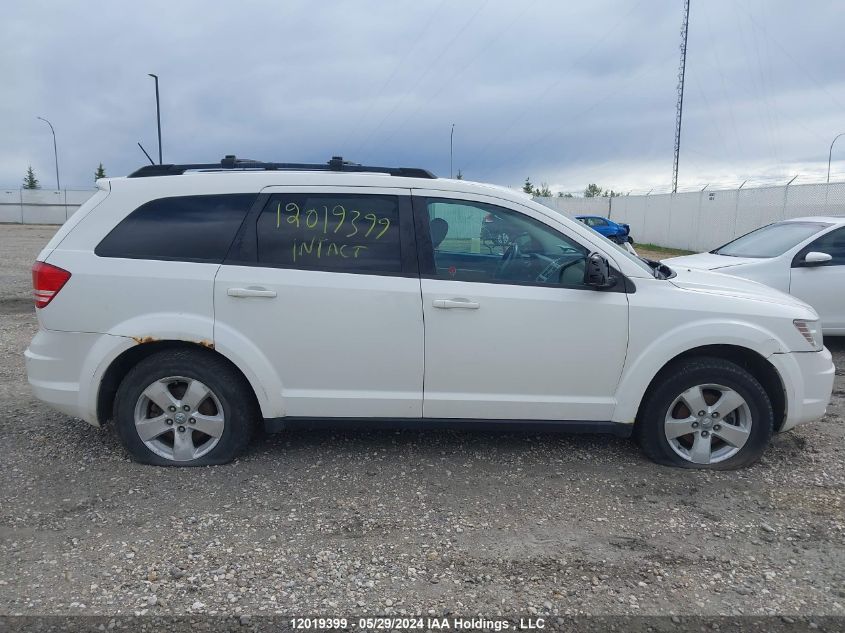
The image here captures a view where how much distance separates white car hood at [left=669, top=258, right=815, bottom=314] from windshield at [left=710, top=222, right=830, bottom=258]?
3442mm

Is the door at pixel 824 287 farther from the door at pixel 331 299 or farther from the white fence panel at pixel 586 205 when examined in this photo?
the white fence panel at pixel 586 205

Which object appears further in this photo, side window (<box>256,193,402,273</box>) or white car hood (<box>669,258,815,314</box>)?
white car hood (<box>669,258,815,314</box>)

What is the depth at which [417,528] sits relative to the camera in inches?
136

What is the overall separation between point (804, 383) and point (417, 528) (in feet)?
8.66

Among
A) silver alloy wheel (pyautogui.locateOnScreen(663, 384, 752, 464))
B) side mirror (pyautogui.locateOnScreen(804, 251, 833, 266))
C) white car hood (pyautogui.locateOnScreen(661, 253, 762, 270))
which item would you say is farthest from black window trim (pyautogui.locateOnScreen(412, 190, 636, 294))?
side mirror (pyautogui.locateOnScreen(804, 251, 833, 266))

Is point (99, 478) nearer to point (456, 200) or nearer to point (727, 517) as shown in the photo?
point (456, 200)

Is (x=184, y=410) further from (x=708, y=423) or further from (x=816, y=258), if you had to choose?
(x=816, y=258)

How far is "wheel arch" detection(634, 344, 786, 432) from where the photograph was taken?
4.07 metres

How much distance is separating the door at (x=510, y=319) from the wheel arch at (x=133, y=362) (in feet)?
4.11

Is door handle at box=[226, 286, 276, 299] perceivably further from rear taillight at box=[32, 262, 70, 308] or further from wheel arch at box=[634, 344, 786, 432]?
wheel arch at box=[634, 344, 786, 432]

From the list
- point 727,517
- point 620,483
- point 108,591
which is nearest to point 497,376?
point 620,483

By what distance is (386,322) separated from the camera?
3.91 meters

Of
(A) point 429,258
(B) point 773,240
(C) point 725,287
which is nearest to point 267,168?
(A) point 429,258

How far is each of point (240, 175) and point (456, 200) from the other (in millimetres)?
1379
